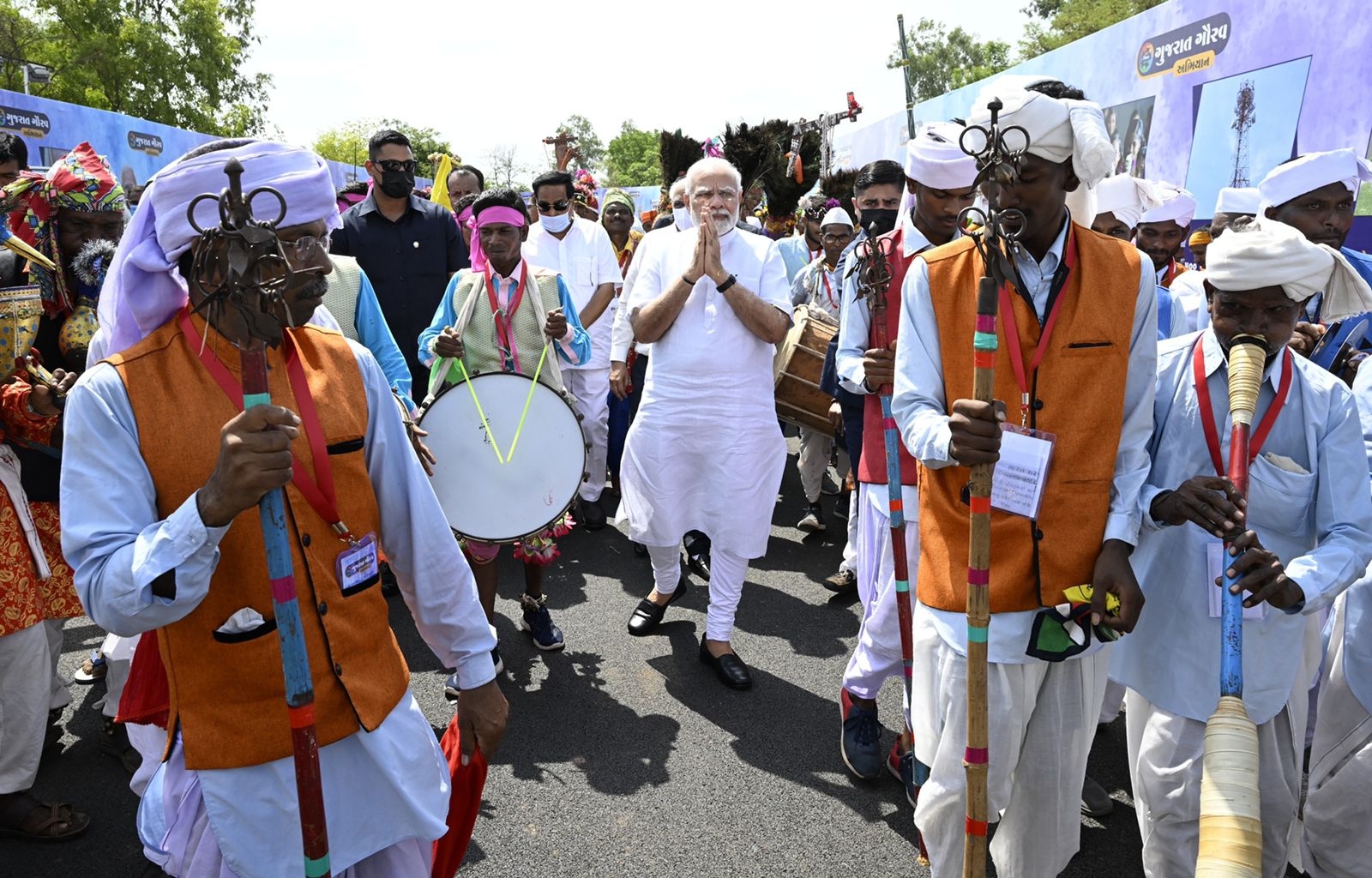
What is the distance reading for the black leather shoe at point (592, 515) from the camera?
7770 millimetres

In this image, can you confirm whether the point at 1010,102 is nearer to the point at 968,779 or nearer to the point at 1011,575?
the point at 1011,575

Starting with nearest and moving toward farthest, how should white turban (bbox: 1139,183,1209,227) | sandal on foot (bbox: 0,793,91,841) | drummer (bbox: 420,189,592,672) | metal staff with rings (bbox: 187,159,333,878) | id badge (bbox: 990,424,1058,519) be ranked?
metal staff with rings (bbox: 187,159,333,878) < id badge (bbox: 990,424,1058,519) < sandal on foot (bbox: 0,793,91,841) < drummer (bbox: 420,189,592,672) < white turban (bbox: 1139,183,1209,227)

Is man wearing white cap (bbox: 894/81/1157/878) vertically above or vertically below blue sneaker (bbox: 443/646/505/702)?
above

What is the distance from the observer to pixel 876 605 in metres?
4.02

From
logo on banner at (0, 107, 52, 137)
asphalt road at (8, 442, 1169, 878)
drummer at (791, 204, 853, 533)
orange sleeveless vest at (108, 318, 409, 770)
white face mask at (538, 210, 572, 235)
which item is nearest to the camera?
orange sleeveless vest at (108, 318, 409, 770)

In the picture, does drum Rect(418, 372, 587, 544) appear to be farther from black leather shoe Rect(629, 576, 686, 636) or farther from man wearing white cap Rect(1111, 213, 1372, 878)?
man wearing white cap Rect(1111, 213, 1372, 878)

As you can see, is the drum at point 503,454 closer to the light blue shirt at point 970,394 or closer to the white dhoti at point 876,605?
the white dhoti at point 876,605

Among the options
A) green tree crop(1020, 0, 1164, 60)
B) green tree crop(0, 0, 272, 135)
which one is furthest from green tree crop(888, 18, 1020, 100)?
green tree crop(0, 0, 272, 135)

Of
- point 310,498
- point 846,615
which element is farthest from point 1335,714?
point 310,498

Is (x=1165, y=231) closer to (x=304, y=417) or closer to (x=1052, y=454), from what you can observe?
(x=1052, y=454)

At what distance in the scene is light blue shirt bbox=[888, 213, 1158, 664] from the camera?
2656 mm

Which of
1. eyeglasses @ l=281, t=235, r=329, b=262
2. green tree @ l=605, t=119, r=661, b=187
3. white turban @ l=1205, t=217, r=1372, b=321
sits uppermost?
eyeglasses @ l=281, t=235, r=329, b=262

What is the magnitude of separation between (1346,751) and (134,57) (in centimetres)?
4200

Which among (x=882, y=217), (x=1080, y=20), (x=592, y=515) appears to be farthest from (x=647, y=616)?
(x=1080, y=20)
